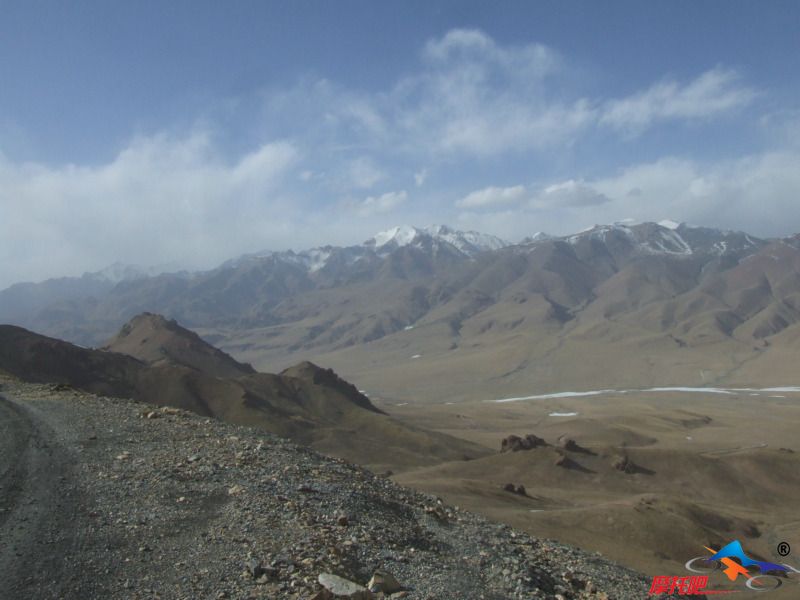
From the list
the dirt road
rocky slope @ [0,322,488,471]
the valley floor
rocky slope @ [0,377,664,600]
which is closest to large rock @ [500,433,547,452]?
the valley floor

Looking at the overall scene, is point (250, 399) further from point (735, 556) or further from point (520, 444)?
point (735, 556)

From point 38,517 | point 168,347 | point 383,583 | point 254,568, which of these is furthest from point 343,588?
point 168,347

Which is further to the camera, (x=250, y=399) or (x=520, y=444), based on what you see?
(x=250, y=399)

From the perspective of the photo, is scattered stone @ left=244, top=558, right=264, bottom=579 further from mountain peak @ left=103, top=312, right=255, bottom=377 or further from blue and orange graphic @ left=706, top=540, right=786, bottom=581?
mountain peak @ left=103, top=312, right=255, bottom=377

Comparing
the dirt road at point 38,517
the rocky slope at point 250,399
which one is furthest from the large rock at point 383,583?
the rocky slope at point 250,399

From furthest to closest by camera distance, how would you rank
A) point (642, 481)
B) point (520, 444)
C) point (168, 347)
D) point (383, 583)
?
point (168, 347) → point (520, 444) → point (642, 481) → point (383, 583)

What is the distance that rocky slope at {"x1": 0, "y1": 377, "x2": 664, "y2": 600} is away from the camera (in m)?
12.2

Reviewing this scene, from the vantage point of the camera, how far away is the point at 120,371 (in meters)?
103

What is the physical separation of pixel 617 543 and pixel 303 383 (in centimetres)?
8349

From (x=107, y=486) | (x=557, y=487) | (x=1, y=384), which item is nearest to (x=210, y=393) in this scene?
(x=557, y=487)

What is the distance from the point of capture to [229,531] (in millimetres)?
14469

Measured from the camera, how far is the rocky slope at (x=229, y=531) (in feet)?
40.0

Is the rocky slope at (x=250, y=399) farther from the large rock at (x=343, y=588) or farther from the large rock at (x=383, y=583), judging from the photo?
the large rock at (x=343, y=588)

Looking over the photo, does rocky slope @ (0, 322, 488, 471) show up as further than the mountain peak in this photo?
No
